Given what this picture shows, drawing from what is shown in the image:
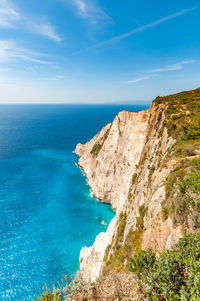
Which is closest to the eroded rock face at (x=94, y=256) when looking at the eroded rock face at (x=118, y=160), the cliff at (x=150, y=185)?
the cliff at (x=150, y=185)

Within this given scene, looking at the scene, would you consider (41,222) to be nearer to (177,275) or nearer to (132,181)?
(132,181)

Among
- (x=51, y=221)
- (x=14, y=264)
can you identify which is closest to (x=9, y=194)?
(x=51, y=221)

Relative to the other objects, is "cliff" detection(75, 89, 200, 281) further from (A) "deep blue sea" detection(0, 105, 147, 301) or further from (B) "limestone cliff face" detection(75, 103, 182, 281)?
(A) "deep blue sea" detection(0, 105, 147, 301)

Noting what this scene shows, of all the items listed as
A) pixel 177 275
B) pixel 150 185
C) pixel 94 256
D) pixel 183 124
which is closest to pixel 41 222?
pixel 94 256

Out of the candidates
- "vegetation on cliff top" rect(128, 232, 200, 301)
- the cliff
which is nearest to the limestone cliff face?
the cliff

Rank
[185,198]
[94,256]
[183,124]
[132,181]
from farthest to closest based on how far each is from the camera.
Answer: [132,181]
[94,256]
[183,124]
[185,198]

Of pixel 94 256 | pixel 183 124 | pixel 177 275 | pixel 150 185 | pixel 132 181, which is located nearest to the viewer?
pixel 177 275

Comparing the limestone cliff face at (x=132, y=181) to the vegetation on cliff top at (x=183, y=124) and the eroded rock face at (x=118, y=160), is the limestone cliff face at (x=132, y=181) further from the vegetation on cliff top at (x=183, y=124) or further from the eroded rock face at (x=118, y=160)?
the vegetation on cliff top at (x=183, y=124)
